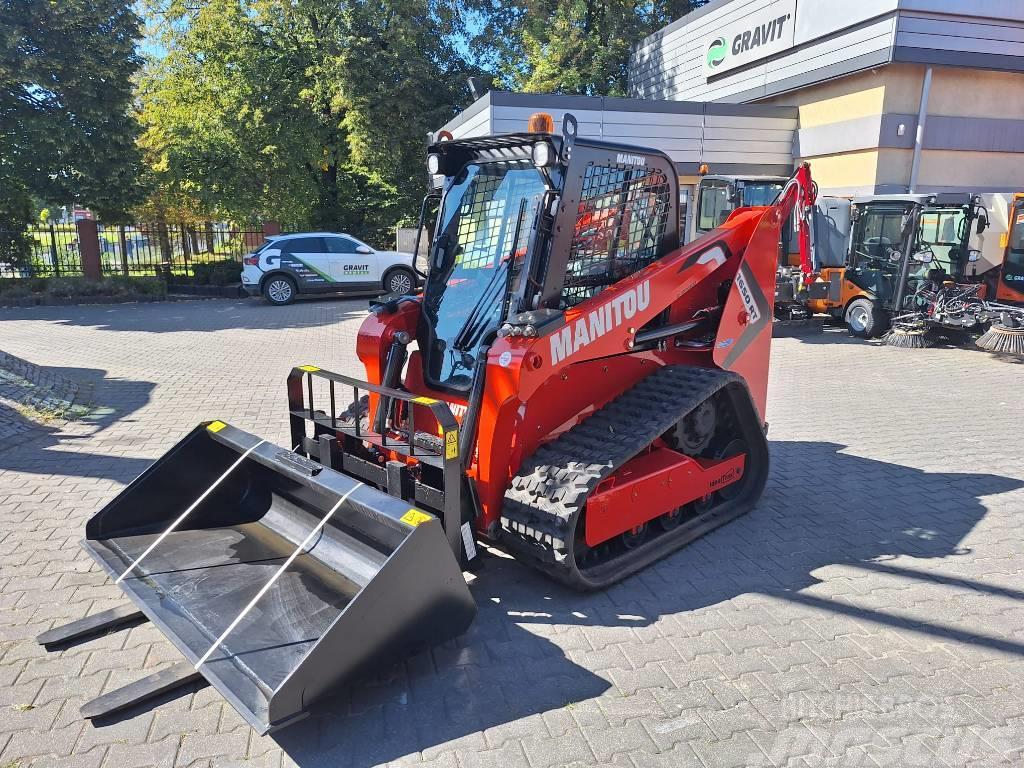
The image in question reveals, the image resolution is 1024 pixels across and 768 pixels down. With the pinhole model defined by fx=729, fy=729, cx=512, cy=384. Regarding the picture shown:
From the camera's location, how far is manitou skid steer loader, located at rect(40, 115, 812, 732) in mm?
3160

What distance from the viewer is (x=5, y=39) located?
631 inches

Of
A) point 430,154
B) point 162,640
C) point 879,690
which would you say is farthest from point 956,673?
point 430,154

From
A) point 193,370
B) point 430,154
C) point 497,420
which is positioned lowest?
point 193,370

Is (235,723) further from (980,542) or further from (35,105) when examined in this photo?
(35,105)

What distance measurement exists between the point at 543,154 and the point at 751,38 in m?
17.0

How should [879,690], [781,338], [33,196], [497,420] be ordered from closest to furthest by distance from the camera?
[879,690], [497,420], [781,338], [33,196]

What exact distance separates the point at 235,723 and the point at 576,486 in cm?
185

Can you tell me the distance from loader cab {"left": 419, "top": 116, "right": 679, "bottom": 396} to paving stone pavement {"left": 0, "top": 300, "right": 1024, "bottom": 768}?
1486 millimetres

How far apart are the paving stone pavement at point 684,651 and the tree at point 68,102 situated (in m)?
13.9

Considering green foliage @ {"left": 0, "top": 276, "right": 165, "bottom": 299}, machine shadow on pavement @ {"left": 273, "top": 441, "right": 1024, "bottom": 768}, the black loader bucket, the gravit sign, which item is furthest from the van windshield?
green foliage @ {"left": 0, "top": 276, "right": 165, "bottom": 299}

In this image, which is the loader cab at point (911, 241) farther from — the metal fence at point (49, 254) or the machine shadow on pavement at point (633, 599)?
the metal fence at point (49, 254)

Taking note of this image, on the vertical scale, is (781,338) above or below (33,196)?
below

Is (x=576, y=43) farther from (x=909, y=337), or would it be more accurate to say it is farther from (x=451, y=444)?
(x=451, y=444)

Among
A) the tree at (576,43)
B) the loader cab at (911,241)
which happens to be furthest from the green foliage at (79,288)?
the loader cab at (911,241)
